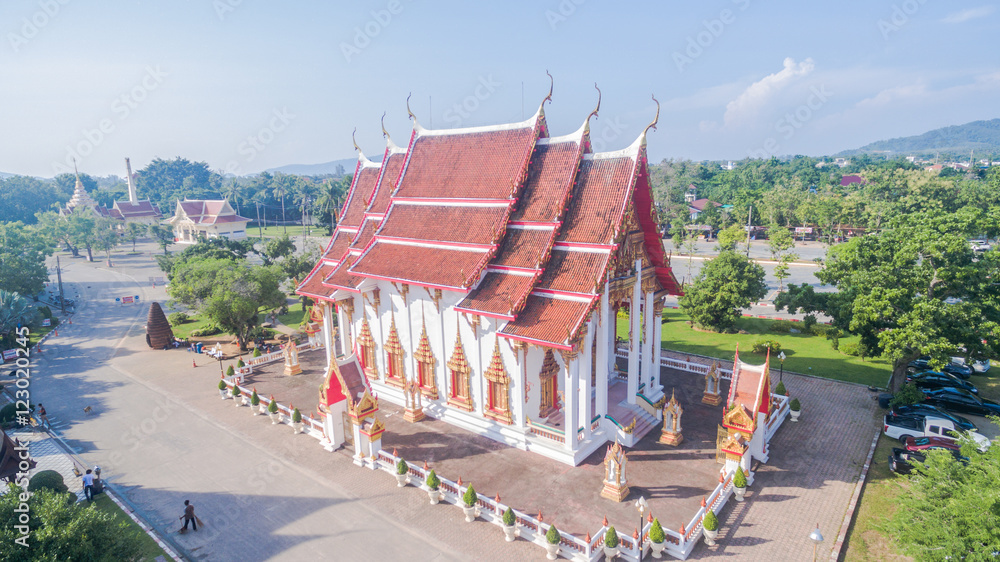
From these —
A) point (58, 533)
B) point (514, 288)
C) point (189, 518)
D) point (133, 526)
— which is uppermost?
point (514, 288)

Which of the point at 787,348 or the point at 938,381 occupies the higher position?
the point at 938,381

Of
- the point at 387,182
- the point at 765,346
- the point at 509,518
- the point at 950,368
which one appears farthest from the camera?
the point at 765,346

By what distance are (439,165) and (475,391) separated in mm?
10405

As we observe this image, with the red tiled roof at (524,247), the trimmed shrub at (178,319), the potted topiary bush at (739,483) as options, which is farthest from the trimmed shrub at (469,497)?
the trimmed shrub at (178,319)

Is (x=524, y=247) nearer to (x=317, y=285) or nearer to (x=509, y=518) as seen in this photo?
(x=509, y=518)

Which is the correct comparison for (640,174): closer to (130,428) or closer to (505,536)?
(505,536)

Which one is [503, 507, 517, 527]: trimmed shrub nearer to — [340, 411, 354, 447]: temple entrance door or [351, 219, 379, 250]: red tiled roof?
[340, 411, 354, 447]: temple entrance door

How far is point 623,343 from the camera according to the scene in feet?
101

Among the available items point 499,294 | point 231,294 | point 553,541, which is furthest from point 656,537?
point 231,294

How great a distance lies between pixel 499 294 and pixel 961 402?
20205 mm

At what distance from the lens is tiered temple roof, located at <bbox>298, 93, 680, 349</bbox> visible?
746 inches

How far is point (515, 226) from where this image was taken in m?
21.2

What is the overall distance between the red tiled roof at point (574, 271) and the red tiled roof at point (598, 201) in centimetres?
57

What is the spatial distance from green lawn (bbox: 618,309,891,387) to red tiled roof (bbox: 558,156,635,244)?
15.5m
